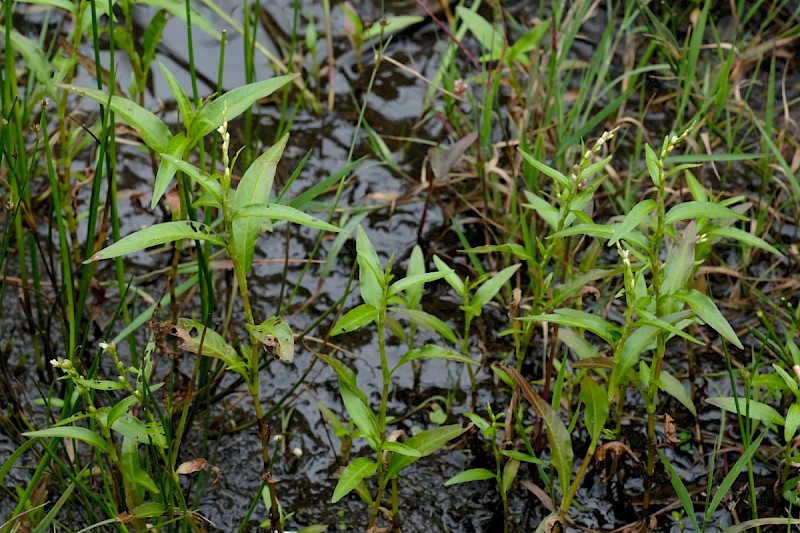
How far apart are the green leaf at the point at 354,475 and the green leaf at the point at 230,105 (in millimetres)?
625

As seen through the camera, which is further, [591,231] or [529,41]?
[529,41]

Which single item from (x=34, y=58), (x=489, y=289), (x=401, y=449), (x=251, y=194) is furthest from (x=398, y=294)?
(x=34, y=58)

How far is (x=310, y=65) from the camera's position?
3.10 m

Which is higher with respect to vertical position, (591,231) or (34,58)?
(34,58)

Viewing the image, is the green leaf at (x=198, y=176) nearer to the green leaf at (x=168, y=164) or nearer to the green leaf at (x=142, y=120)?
the green leaf at (x=168, y=164)

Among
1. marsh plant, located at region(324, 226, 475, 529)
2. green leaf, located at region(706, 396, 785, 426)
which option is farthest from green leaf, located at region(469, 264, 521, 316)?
green leaf, located at region(706, 396, 785, 426)

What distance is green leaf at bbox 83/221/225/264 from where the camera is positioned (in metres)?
1.40

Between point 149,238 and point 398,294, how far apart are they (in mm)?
822

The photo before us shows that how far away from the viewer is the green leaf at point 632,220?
1474mm

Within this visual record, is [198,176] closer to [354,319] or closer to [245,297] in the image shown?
[245,297]

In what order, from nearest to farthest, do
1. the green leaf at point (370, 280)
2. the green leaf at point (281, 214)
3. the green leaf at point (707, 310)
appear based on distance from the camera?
the green leaf at point (281, 214) → the green leaf at point (707, 310) → the green leaf at point (370, 280)

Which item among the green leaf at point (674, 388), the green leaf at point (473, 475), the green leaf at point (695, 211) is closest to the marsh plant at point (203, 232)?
the green leaf at point (473, 475)

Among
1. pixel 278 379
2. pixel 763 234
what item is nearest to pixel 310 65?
pixel 278 379

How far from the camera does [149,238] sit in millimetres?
1424
